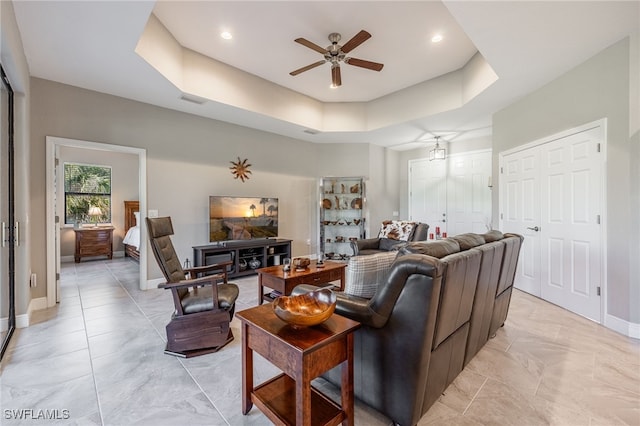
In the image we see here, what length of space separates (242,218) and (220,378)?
324cm

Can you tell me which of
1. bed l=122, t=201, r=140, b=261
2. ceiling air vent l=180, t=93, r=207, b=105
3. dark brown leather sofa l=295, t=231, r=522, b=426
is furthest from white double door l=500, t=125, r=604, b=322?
bed l=122, t=201, r=140, b=261

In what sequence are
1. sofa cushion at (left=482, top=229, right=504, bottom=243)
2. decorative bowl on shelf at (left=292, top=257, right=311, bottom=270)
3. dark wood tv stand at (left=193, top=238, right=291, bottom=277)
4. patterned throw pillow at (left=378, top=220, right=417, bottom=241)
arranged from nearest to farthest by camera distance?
sofa cushion at (left=482, top=229, right=504, bottom=243) → decorative bowl on shelf at (left=292, top=257, right=311, bottom=270) → dark wood tv stand at (left=193, top=238, right=291, bottom=277) → patterned throw pillow at (left=378, top=220, right=417, bottom=241)

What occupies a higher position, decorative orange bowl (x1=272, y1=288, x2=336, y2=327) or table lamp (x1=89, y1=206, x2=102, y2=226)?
table lamp (x1=89, y1=206, x2=102, y2=226)

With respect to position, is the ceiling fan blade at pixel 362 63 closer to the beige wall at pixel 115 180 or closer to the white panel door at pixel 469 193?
the white panel door at pixel 469 193

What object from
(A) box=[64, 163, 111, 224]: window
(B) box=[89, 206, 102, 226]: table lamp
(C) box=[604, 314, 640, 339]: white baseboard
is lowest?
(C) box=[604, 314, 640, 339]: white baseboard

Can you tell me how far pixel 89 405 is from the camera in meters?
1.72

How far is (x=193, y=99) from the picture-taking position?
393 centimetres

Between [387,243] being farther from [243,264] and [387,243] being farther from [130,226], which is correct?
[130,226]

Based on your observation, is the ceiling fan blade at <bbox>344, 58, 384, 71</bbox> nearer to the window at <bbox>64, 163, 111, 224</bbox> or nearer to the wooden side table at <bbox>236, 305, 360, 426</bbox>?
the wooden side table at <bbox>236, 305, 360, 426</bbox>

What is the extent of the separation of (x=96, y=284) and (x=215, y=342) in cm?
328

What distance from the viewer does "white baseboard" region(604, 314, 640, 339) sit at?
102 inches

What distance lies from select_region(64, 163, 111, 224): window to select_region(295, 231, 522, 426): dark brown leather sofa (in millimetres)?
6978

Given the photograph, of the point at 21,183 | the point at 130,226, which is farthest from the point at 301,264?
the point at 130,226

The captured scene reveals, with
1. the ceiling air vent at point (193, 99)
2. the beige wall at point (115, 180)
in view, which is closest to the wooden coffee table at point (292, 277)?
the ceiling air vent at point (193, 99)
